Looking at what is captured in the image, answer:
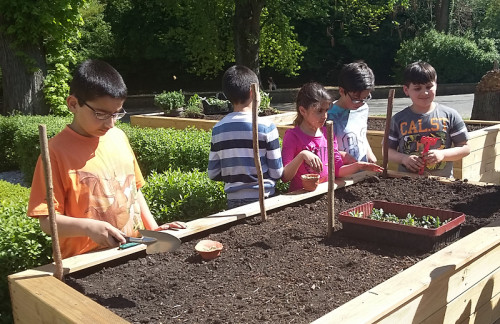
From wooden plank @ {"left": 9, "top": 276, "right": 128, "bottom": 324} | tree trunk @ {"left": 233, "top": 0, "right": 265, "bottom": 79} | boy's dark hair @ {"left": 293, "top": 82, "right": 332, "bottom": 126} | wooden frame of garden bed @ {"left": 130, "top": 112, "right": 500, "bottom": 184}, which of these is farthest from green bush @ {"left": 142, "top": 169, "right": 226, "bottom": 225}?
tree trunk @ {"left": 233, "top": 0, "right": 265, "bottom": 79}

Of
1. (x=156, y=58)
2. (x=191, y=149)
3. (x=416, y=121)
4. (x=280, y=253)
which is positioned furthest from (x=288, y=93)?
(x=280, y=253)

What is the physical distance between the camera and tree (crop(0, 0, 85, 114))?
11516 millimetres

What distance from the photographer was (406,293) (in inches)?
81.3

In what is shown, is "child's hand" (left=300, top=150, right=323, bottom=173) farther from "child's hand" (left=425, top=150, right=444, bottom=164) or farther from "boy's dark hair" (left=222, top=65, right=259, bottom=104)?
"child's hand" (left=425, top=150, right=444, bottom=164)

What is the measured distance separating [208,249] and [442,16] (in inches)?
1336

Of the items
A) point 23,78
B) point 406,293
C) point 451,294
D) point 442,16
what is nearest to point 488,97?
point 451,294

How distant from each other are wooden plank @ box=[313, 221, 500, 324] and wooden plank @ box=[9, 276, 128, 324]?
0.82 meters

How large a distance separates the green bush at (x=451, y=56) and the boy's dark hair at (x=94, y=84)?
27358mm

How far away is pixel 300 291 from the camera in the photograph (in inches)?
92.2

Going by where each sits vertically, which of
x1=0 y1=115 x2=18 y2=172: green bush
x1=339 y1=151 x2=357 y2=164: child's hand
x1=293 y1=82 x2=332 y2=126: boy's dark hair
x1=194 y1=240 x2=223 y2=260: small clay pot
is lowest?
x1=0 y1=115 x2=18 y2=172: green bush

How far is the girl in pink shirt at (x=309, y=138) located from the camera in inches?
152

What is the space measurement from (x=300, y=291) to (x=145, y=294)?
2.28ft

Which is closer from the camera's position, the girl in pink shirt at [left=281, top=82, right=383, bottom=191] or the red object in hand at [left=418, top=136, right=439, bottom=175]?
Answer: the girl in pink shirt at [left=281, top=82, right=383, bottom=191]

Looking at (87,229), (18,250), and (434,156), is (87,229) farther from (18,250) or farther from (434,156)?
(434,156)
